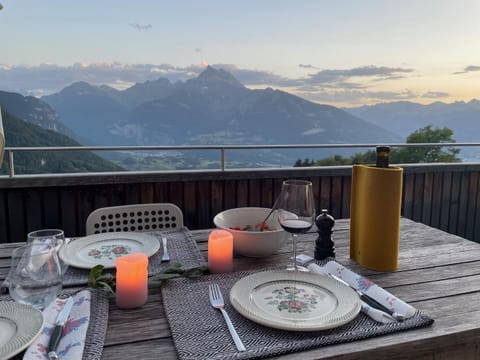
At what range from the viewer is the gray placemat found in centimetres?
113

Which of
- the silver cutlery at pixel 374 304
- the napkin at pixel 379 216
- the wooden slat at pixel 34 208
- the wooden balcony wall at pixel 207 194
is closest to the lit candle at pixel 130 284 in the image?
the silver cutlery at pixel 374 304

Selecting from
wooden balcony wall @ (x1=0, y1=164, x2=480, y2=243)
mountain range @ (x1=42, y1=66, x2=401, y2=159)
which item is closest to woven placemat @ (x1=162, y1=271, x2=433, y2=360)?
wooden balcony wall @ (x1=0, y1=164, x2=480, y2=243)

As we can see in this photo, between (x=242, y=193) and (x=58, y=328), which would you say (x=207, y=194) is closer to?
(x=242, y=193)

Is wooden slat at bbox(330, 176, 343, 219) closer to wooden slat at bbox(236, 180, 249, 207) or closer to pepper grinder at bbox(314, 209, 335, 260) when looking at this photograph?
wooden slat at bbox(236, 180, 249, 207)

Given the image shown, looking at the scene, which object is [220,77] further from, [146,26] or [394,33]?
[394,33]

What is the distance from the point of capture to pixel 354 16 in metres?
6.04

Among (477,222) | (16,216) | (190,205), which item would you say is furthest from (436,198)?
(16,216)

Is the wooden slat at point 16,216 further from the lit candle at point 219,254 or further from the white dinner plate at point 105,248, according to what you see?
the lit candle at point 219,254

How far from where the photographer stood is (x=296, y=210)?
3.76 feet

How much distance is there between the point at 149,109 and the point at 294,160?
8495 mm

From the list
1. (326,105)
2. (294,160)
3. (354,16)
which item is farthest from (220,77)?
(294,160)

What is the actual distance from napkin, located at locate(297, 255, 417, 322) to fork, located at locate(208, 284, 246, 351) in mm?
338

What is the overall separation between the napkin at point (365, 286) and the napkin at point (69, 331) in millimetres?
669

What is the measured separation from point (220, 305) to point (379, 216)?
1.98ft
